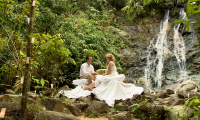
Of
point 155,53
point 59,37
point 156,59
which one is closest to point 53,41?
point 59,37

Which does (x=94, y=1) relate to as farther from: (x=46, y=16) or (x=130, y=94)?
(x=130, y=94)

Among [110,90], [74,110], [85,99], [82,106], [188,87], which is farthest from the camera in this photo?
[188,87]

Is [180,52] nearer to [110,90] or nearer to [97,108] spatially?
[110,90]

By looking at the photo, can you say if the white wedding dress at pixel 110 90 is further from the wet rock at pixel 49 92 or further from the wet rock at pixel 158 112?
the wet rock at pixel 158 112

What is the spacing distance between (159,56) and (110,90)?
7.81 m

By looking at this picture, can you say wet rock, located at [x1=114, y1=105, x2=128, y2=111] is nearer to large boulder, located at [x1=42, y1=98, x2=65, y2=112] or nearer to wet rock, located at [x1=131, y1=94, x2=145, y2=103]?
wet rock, located at [x1=131, y1=94, x2=145, y2=103]

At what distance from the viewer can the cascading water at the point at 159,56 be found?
11008 millimetres

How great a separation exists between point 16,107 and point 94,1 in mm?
14121

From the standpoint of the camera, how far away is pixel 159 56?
12.2 m

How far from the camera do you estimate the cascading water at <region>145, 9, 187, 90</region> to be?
1101 centimetres

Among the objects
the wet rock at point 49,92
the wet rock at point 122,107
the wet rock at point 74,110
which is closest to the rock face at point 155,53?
the wet rock at point 122,107

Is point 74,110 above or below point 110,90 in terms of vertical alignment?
below

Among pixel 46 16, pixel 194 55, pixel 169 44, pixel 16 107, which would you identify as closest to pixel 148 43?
pixel 169 44

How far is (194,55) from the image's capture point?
11.1 meters
